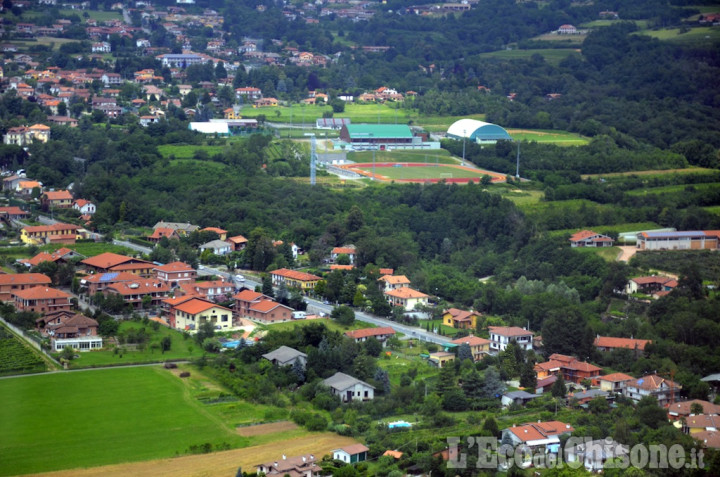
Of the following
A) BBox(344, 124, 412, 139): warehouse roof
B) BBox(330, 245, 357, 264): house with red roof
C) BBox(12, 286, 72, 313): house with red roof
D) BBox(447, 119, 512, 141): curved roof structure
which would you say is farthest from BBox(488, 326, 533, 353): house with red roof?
BBox(344, 124, 412, 139): warehouse roof

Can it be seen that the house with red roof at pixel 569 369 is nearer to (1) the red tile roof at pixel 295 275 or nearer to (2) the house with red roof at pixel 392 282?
(2) the house with red roof at pixel 392 282

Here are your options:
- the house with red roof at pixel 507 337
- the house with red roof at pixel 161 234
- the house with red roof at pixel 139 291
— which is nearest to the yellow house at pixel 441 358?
the house with red roof at pixel 507 337

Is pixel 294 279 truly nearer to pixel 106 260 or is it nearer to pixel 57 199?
pixel 106 260

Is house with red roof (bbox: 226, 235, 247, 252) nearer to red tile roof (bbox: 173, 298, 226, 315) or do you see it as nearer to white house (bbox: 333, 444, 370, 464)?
red tile roof (bbox: 173, 298, 226, 315)

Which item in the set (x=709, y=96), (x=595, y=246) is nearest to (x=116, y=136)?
(x=595, y=246)

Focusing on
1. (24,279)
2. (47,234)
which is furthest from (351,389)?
(47,234)

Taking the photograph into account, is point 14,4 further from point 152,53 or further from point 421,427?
point 421,427
